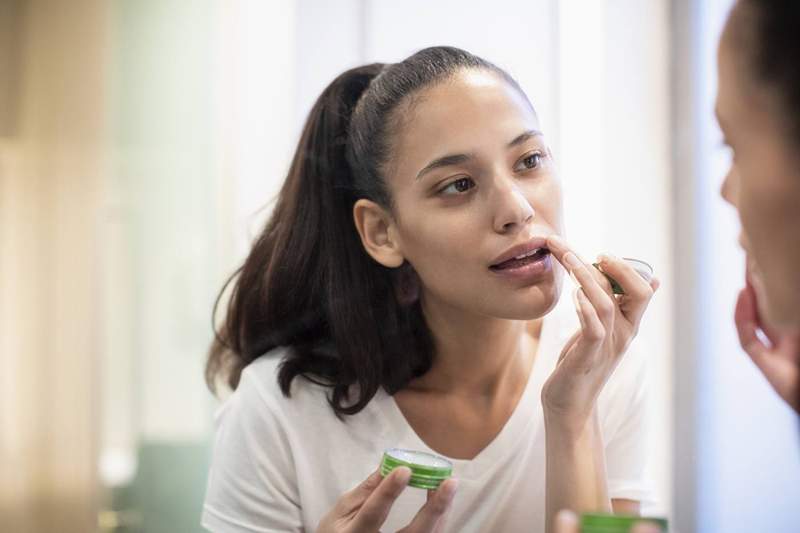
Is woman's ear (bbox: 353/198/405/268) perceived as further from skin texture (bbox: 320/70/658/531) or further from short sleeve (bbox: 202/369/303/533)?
short sleeve (bbox: 202/369/303/533)

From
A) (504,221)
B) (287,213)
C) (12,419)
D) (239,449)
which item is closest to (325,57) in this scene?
(287,213)

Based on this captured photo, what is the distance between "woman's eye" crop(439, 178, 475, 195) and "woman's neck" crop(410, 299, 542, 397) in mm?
161

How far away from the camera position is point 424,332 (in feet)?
2.61

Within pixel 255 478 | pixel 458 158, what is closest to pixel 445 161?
pixel 458 158

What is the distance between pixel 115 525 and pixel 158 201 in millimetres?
394

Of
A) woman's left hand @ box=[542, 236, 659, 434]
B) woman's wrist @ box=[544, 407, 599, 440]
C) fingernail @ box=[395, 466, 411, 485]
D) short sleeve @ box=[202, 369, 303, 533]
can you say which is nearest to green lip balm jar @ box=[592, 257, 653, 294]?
woman's left hand @ box=[542, 236, 659, 434]

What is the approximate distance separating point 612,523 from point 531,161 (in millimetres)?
292

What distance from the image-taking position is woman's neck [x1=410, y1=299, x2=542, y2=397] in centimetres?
77

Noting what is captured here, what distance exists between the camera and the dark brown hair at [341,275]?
74 centimetres

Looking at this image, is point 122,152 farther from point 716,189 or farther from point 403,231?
point 716,189

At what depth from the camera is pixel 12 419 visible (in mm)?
833

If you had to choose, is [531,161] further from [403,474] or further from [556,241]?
[403,474]

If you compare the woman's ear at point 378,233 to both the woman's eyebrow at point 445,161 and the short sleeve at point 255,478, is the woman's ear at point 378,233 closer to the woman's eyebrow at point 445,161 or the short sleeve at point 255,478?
the woman's eyebrow at point 445,161

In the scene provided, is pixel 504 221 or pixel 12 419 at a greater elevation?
→ pixel 504 221
